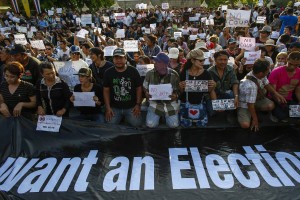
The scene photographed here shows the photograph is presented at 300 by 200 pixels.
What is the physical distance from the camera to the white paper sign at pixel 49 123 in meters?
4.69

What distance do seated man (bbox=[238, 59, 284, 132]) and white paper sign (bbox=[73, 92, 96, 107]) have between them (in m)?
2.42

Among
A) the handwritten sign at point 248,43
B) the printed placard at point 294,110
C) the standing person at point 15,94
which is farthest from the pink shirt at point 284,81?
the standing person at point 15,94

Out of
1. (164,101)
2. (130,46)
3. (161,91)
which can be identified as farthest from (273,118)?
(130,46)

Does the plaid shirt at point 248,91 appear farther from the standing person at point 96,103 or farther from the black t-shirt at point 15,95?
the black t-shirt at point 15,95

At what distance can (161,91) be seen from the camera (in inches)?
197

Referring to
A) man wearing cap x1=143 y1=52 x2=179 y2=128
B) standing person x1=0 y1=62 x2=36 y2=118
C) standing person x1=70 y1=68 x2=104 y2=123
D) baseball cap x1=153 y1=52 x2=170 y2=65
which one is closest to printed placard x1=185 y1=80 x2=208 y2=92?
man wearing cap x1=143 y1=52 x2=179 y2=128

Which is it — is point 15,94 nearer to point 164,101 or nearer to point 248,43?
point 164,101

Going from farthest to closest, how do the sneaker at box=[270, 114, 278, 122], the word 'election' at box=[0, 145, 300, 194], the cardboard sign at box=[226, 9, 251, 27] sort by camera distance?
1. the cardboard sign at box=[226, 9, 251, 27]
2. the sneaker at box=[270, 114, 278, 122]
3. the word 'election' at box=[0, 145, 300, 194]

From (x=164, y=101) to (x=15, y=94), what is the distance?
94.9 inches

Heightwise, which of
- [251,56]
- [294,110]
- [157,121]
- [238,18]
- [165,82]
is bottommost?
[157,121]

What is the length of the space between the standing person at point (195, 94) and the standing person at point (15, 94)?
2461 millimetres

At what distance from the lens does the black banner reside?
11.2 feet

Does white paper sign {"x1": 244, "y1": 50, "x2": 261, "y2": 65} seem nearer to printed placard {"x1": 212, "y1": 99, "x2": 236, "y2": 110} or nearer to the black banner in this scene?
printed placard {"x1": 212, "y1": 99, "x2": 236, "y2": 110}

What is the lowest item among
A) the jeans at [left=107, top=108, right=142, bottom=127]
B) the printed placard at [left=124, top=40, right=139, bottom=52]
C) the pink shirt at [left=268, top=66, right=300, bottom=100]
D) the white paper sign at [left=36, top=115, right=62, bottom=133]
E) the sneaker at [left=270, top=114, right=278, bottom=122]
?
the sneaker at [left=270, top=114, right=278, bottom=122]
